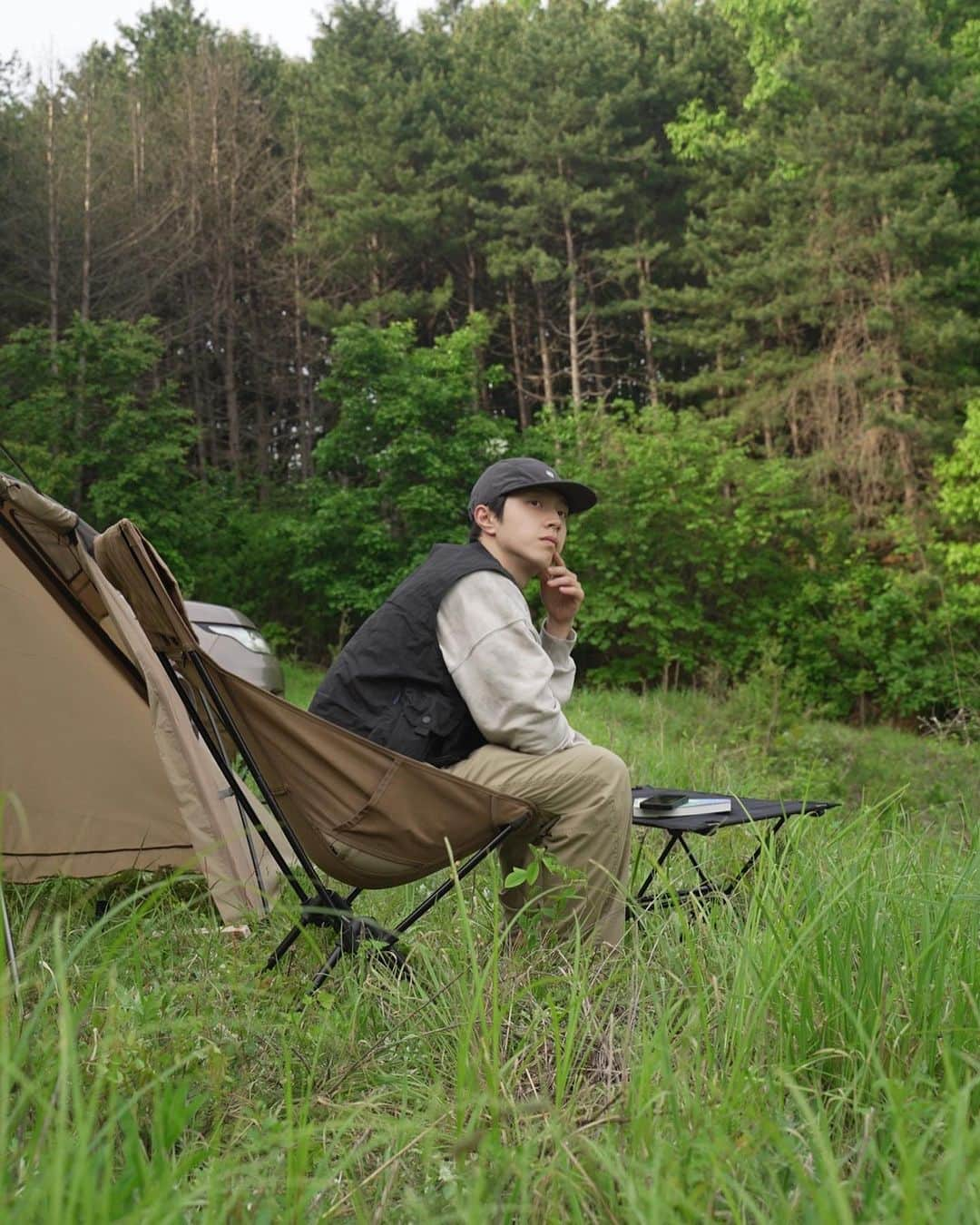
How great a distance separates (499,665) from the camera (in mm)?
2557

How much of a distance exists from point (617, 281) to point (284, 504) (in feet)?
27.8

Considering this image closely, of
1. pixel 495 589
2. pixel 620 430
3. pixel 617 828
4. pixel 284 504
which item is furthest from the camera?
pixel 284 504

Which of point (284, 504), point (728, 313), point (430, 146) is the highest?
point (430, 146)

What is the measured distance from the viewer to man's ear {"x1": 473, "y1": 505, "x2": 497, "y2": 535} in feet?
9.50

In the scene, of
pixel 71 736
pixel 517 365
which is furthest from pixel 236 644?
pixel 517 365

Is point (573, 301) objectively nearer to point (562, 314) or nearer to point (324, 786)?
point (562, 314)

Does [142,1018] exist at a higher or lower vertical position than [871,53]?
lower

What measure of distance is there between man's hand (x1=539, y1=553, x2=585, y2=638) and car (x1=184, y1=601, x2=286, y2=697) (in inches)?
148

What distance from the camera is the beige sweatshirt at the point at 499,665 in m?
2.55

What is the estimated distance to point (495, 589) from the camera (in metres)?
2.64

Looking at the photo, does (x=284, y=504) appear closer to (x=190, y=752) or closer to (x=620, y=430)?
(x=620, y=430)

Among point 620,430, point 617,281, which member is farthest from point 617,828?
point 617,281

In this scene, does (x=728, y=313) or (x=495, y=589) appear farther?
(x=728, y=313)

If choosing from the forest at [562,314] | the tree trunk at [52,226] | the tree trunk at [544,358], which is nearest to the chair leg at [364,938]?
the forest at [562,314]
